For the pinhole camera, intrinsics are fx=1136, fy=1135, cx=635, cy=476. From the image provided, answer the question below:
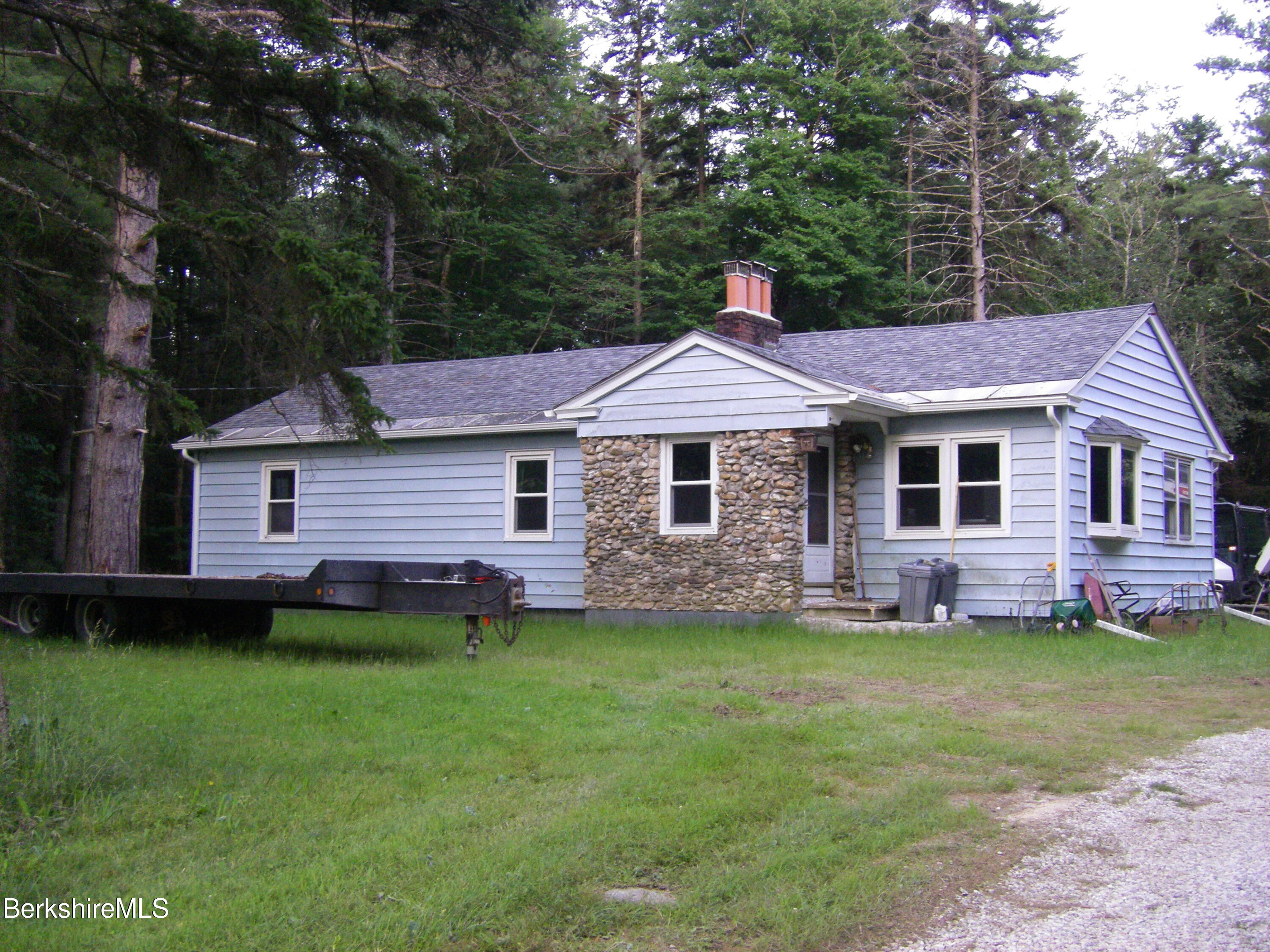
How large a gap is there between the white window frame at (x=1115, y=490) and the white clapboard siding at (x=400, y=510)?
6854 mm

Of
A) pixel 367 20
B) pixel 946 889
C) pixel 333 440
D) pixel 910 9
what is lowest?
pixel 946 889

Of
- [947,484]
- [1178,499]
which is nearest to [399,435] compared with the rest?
[947,484]

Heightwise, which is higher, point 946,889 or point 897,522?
point 897,522

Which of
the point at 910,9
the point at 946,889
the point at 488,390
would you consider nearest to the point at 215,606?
the point at 488,390

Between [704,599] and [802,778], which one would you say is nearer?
[802,778]

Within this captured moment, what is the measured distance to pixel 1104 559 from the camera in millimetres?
14703

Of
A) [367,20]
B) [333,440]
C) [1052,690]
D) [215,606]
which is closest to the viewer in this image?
[367,20]

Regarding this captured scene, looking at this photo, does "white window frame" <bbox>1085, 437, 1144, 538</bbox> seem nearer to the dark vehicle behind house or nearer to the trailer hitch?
the dark vehicle behind house

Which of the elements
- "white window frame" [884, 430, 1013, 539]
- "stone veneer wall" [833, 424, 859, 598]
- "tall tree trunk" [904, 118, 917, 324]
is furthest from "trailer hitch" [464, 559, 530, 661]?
"tall tree trunk" [904, 118, 917, 324]

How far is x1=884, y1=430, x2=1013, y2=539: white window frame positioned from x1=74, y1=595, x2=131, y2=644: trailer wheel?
920 centimetres

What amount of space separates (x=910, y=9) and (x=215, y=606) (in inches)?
1054

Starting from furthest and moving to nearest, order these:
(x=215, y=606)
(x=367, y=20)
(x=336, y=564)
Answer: (x=215, y=606), (x=336, y=564), (x=367, y=20)

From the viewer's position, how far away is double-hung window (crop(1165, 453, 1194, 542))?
16781 mm

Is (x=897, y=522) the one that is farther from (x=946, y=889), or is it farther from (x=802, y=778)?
(x=946, y=889)
